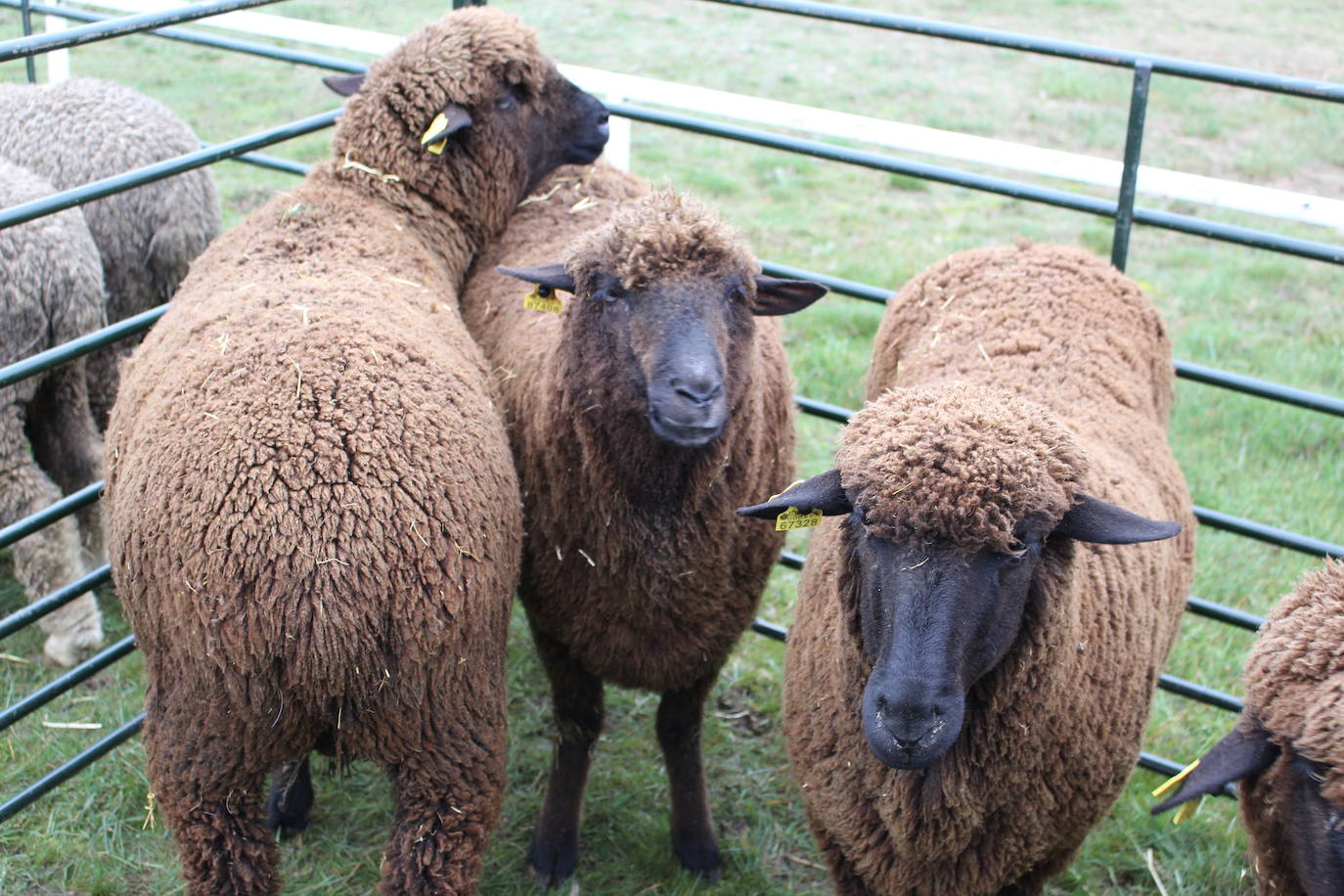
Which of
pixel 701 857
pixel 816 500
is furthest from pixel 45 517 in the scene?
pixel 816 500

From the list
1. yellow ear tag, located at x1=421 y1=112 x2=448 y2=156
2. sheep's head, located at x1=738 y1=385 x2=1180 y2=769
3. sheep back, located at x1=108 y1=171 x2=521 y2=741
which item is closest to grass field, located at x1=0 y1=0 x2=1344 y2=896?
sheep back, located at x1=108 y1=171 x2=521 y2=741

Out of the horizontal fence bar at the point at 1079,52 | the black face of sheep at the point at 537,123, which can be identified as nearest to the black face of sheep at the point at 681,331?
the black face of sheep at the point at 537,123

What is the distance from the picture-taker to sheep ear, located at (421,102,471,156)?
406 cm

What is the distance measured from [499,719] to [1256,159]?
8.67 meters

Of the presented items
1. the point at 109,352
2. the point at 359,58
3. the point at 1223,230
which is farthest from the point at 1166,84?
the point at 109,352

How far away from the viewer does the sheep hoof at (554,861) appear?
155 inches

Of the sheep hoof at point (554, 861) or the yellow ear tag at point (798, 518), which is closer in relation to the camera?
the yellow ear tag at point (798, 518)

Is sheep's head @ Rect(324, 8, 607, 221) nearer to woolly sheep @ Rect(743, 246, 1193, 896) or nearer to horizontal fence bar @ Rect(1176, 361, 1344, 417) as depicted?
woolly sheep @ Rect(743, 246, 1193, 896)

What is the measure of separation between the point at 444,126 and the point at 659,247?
1181mm

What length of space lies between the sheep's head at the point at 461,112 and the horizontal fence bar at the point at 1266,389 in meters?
2.29

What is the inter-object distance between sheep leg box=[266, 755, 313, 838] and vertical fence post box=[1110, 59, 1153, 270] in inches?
121

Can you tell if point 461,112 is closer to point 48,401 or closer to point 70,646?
point 48,401

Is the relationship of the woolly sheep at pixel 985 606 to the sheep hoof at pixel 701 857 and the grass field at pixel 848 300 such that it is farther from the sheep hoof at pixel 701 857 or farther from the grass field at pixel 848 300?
the grass field at pixel 848 300

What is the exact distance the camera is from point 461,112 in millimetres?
Answer: 4133
